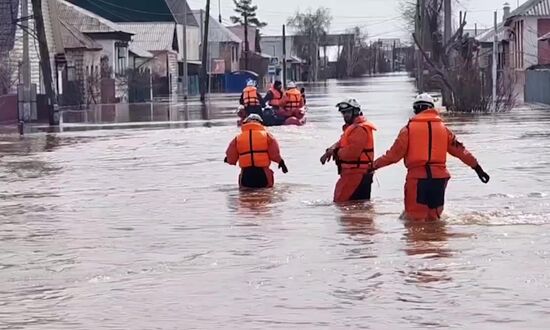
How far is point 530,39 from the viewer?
80.1 metres

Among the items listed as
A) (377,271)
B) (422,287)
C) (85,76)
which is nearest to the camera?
(422,287)

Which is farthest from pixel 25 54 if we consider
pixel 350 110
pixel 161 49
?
pixel 161 49

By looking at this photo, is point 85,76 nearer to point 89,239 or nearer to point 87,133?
point 87,133

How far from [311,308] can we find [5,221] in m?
7.30

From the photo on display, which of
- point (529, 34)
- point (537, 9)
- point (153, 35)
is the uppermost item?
point (537, 9)

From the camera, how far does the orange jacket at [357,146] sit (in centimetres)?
1531

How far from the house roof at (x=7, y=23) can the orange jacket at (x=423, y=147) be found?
40.1 meters

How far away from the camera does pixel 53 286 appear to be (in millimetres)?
10586

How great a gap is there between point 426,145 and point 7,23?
42.0 m

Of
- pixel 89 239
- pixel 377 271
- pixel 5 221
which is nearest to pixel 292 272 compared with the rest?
pixel 377 271

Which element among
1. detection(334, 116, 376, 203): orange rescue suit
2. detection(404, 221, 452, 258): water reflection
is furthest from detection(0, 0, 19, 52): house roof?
detection(404, 221, 452, 258): water reflection

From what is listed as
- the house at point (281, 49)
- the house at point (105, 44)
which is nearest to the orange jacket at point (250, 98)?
the house at point (105, 44)

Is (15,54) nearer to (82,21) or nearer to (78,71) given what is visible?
(78,71)

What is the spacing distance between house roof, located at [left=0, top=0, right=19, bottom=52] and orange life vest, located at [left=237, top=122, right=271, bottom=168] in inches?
1399
